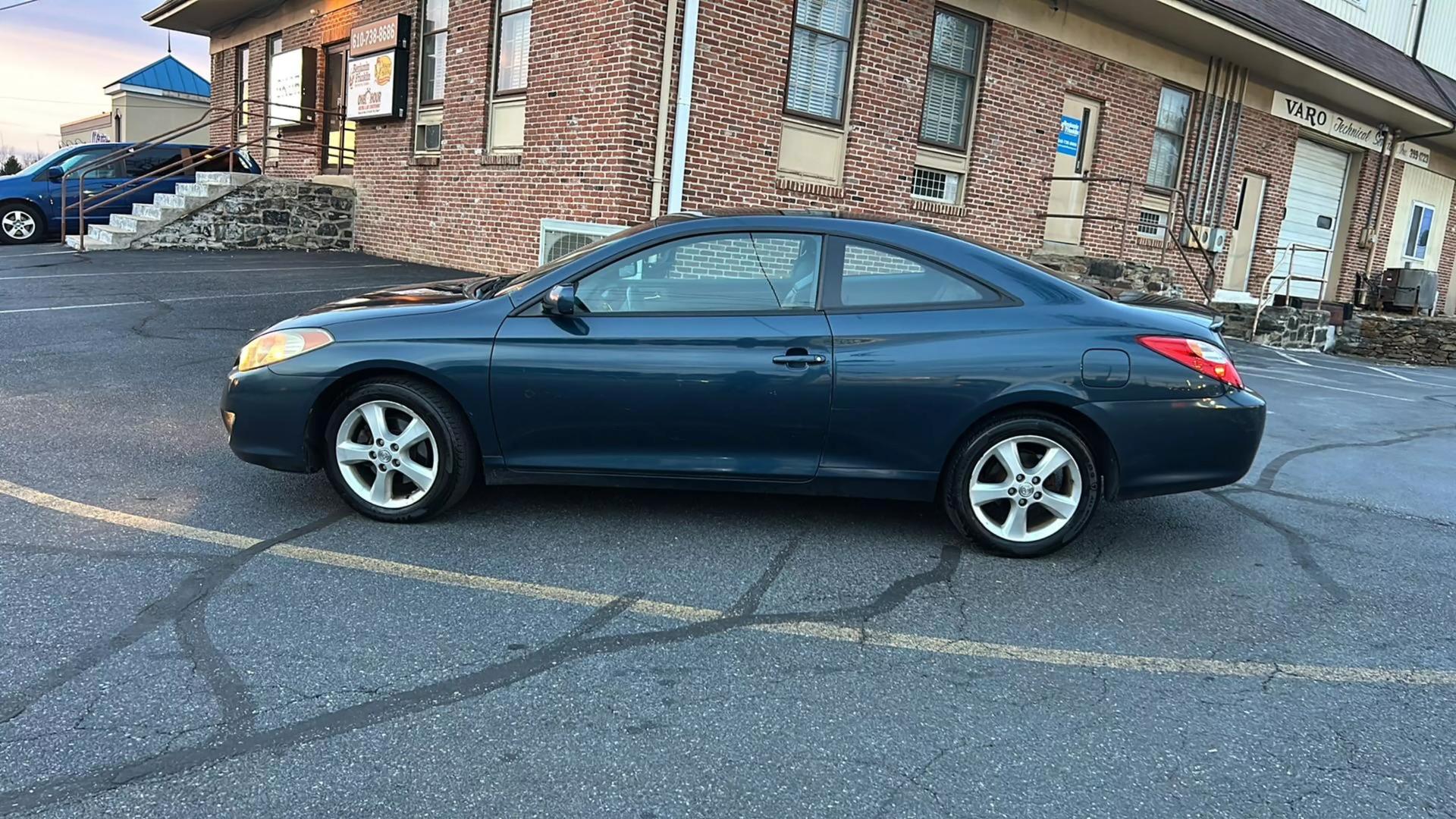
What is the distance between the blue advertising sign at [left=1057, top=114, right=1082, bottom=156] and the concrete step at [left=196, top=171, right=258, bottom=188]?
42.4 ft

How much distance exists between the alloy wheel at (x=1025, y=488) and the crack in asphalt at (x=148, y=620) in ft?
9.92

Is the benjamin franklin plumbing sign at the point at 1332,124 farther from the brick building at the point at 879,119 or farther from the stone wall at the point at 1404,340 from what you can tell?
the stone wall at the point at 1404,340

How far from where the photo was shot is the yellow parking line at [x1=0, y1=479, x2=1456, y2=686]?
3350 millimetres

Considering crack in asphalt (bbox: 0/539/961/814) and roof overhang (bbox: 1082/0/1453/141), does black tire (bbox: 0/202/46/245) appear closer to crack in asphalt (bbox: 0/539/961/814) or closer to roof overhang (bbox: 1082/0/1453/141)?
crack in asphalt (bbox: 0/539/961/814)

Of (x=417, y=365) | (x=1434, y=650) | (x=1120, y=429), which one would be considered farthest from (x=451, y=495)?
(x=1434, y=650)

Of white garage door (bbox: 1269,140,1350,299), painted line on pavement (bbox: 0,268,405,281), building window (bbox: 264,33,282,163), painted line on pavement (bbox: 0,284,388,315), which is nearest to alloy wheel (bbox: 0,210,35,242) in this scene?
→ painted line on pavement (bbox: 0,268,405,281)

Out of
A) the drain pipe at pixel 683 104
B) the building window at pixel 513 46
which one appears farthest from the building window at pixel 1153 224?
the building window at pixel 513 46

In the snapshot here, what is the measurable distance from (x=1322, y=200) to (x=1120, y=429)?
63.6ft

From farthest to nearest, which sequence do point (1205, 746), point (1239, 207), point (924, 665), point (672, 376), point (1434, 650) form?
point (1239, 207) < point (672, 376) < point (1434, 650) < point (924, 665) < point (1205, 746)

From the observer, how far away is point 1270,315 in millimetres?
16031

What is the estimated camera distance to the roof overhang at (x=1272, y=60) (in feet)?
45.0

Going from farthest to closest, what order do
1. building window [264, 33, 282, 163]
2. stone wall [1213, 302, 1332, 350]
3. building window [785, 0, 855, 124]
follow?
building window [264, 33, 282, 163]
stone wall [1213, 302, 1332, 350]
building window [785, 0, 855, 124]

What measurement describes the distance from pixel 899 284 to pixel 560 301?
153cm

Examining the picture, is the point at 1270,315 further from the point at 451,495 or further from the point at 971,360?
the point at 451,495
